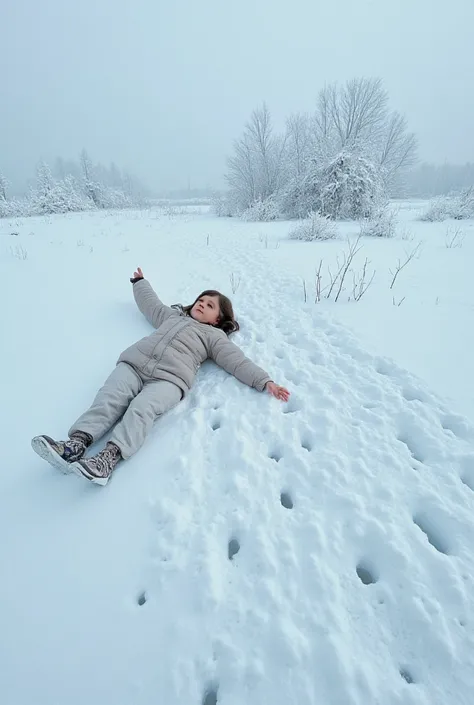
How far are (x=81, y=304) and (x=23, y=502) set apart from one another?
2708 mm

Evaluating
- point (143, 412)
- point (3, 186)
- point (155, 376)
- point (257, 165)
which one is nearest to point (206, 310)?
point (155, 376)

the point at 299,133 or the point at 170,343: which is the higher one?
the point at 299,133

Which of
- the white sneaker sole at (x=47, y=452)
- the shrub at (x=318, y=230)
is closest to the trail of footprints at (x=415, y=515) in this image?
the white sneaker sole at (x=47, y=452)

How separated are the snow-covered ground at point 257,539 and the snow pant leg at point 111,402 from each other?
0.28 m

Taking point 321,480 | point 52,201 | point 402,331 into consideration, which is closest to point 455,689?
point 321,480

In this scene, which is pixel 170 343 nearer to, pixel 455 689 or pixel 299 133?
pixel 455 689

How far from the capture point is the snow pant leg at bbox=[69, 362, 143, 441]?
178 cm

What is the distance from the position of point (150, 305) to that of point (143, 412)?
162 cm

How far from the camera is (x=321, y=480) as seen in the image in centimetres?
156

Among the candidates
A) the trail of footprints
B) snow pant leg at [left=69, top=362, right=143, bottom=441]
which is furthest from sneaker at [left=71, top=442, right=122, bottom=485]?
the trail of footprints

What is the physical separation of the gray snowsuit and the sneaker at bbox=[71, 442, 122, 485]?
51 millimetres

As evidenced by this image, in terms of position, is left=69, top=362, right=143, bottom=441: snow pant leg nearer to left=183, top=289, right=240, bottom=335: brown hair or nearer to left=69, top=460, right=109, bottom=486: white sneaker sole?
left=69, top=460, right=109, bottom=486: white sneaker sole

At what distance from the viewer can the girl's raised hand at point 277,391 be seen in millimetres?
2152

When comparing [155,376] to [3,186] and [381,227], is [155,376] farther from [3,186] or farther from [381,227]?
[3,186]
